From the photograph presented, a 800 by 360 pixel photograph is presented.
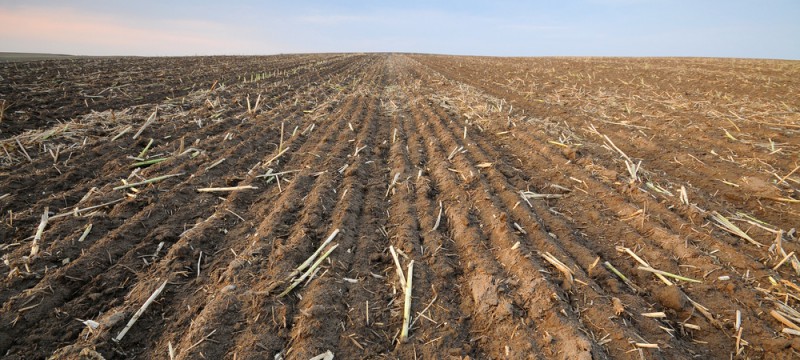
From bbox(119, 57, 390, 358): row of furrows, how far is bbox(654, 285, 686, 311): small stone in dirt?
2953mm

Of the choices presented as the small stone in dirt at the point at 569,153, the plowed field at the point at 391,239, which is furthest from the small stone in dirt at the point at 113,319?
the small stone in dirt at the point at 569,153

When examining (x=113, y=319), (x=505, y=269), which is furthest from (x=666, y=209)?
(x=113, y=319)

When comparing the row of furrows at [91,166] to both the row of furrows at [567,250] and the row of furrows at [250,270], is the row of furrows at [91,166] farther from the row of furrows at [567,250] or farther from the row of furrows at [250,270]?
the row of furrows at [567,250]

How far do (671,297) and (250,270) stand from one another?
3.41 meters

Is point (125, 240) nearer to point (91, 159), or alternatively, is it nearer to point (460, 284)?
point (91, 159)

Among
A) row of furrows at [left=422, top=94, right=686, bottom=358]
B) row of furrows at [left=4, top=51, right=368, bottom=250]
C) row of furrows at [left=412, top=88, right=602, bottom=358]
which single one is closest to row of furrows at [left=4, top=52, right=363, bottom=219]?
row of furrows at [left=4, top=51, right=368, bottom=250]

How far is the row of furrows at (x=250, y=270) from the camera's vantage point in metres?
2.49

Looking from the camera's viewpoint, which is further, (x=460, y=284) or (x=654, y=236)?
(x=654, y=236)

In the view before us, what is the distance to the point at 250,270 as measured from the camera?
3074 mm

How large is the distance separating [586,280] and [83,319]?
151 inches

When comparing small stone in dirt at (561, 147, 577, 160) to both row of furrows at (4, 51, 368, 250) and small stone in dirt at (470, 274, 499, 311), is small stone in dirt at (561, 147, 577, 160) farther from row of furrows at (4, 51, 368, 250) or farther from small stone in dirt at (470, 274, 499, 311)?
row of furrows at (4, 51, 368, 250)

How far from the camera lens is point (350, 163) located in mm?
5496

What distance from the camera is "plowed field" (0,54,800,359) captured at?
2.59 m

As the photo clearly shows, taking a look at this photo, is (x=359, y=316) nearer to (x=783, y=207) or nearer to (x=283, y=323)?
(x=283, y=323)
